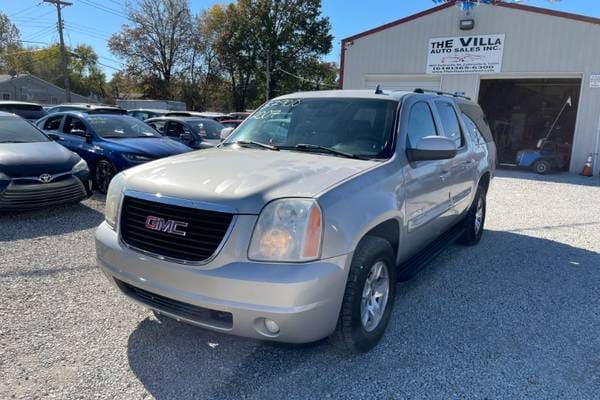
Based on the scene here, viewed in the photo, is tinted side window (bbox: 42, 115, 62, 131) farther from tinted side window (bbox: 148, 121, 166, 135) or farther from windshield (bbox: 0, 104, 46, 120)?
windshield (bbox: 0, 104, 46, 120)

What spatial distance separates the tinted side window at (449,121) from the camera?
4.50 metres

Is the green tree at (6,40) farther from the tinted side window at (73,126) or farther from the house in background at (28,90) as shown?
the tinted side window at (73,126)

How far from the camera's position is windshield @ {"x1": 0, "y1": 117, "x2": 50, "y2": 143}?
269 inches

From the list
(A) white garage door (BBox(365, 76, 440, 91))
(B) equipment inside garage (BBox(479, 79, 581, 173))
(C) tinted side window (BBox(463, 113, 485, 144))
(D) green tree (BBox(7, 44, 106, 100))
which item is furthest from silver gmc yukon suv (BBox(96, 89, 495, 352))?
(D) green tree (BBox(7, 44, 106, 100))

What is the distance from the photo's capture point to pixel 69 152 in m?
6.88

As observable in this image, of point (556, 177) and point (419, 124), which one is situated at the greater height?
point (419, 124)

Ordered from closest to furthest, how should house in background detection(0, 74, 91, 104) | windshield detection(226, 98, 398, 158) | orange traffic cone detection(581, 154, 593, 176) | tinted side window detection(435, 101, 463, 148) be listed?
windshield detection(226, 98, 398, 158) < tinted side window detection(435, 101, 463, 148) < orange traffic cone detection(581, 154, 593, 176) < house in background detection(0, 74, 91, 104)

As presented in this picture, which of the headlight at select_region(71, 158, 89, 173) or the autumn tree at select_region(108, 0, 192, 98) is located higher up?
the autumn tree at select_region(108, 0, 192, 98)

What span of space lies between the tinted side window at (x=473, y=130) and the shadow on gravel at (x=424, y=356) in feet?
6.71

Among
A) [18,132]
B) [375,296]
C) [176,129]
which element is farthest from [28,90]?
[375,296]

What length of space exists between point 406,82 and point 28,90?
50.6 meters

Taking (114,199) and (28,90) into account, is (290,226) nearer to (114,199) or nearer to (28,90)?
(114,199)

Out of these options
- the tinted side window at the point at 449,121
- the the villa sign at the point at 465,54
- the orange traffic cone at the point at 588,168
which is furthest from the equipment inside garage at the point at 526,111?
the tinted side window at the point at 449,121

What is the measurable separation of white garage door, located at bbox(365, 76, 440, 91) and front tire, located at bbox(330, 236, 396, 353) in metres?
13.7
